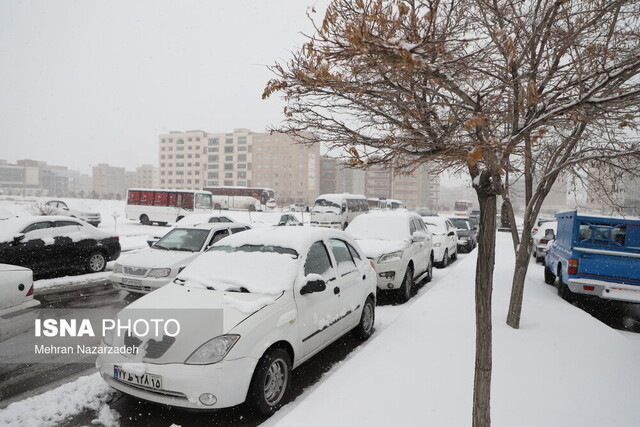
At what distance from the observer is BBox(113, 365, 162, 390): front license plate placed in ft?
10.8

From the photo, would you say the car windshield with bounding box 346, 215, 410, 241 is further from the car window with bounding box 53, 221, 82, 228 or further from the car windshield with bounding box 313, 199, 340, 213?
the car windshield with bounding box 313, 199, 340, 213

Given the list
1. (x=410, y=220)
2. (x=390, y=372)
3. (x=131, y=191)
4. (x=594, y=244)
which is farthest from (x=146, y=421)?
(x=131, y=191)

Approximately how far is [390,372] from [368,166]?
2389 millimetres

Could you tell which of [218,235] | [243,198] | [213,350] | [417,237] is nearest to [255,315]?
[213,350]

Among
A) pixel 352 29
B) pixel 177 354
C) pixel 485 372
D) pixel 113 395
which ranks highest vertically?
pixel 352 29

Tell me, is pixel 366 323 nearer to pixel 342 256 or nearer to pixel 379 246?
pixel 342 256

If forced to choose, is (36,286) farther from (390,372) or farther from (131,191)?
(131,191)

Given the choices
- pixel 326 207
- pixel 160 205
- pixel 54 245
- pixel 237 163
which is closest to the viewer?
pixel 54 245

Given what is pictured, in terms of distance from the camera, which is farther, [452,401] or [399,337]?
[399,337]

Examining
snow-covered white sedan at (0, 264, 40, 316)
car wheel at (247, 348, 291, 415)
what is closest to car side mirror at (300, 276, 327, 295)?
car wheel at (247, 348, 291, 415)

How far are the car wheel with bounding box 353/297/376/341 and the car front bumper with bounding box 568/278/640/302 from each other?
455 centimetres

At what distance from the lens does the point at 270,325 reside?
11.9 feet

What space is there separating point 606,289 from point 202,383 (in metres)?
7.72

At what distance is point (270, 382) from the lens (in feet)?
11.9
